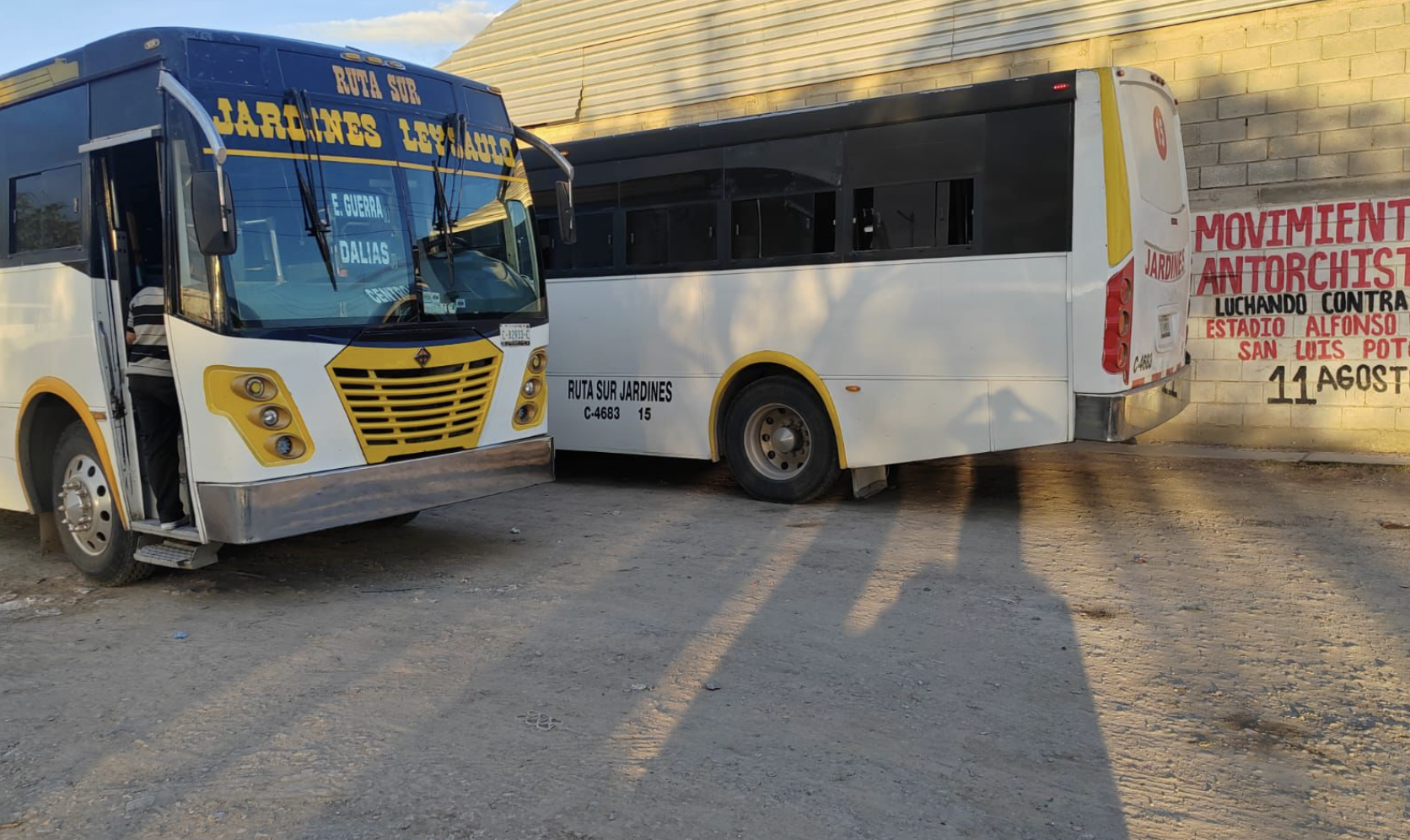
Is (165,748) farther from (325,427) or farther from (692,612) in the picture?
(692,612)

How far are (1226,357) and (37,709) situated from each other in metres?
11.1

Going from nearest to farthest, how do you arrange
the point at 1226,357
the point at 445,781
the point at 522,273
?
the point at 445,781
the point at 522,273
the point at 1226,357

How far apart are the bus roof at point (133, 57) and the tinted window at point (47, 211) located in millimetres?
544

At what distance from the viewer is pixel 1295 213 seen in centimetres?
1098

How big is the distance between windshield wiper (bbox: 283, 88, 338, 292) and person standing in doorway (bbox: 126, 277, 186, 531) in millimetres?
857

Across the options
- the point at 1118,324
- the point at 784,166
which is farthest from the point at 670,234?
the point at 1118,324

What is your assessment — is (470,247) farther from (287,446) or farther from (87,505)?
(87,505)

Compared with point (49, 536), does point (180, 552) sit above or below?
above

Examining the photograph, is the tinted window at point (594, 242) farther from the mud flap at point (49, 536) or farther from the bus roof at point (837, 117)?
the mud flap at point (49, 536)

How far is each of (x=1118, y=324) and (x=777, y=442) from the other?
9.76 ft

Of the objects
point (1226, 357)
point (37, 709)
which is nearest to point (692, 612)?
point (37, 709)

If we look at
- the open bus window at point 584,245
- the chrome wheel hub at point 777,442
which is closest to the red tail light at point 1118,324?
the chrome wheel hub at point 777,442

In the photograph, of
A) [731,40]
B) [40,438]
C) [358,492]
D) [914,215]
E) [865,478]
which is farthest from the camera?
[731,40]

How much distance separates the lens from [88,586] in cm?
663
